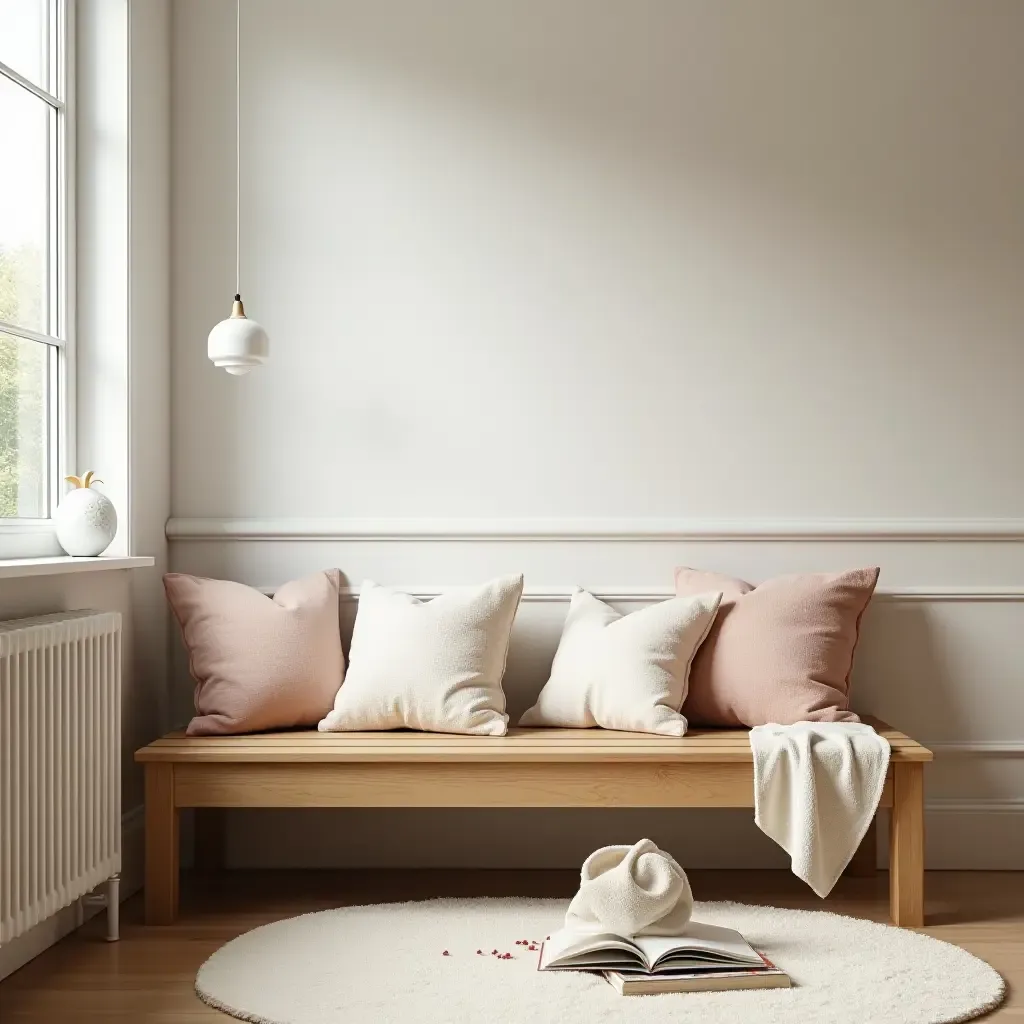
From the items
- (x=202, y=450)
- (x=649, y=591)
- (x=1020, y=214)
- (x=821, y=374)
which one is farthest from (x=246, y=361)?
(x=1020, y=214)

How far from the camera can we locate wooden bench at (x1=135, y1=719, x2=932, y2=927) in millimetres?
2818

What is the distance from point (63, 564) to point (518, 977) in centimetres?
128

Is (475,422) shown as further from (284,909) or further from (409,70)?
(284,909)

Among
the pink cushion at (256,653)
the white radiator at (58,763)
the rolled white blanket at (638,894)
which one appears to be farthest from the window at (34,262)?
the rolled white blanket at (638,894)

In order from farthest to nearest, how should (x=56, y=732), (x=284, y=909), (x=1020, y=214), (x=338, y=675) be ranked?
(x=1020, y=214), (x=338, y=675), (x=284, y=909), (x=56, y=732)

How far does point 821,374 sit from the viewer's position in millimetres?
3434

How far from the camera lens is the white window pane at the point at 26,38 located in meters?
2.87

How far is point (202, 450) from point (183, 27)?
4.03 feet

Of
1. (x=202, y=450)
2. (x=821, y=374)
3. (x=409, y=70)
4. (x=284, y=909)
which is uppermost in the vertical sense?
(x=409, y=70)

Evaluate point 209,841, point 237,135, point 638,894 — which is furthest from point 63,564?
point 237,135

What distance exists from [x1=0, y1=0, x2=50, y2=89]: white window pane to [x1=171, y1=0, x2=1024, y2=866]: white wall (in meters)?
0.49

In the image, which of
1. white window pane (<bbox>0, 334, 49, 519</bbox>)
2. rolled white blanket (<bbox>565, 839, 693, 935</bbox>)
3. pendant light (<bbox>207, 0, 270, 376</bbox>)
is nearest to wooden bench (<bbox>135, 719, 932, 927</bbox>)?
rolled white blanket (<bbox>565, 839, 693, 935</bbox>)

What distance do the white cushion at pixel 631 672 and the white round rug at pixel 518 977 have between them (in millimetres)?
476

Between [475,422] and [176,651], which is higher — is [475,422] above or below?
above
